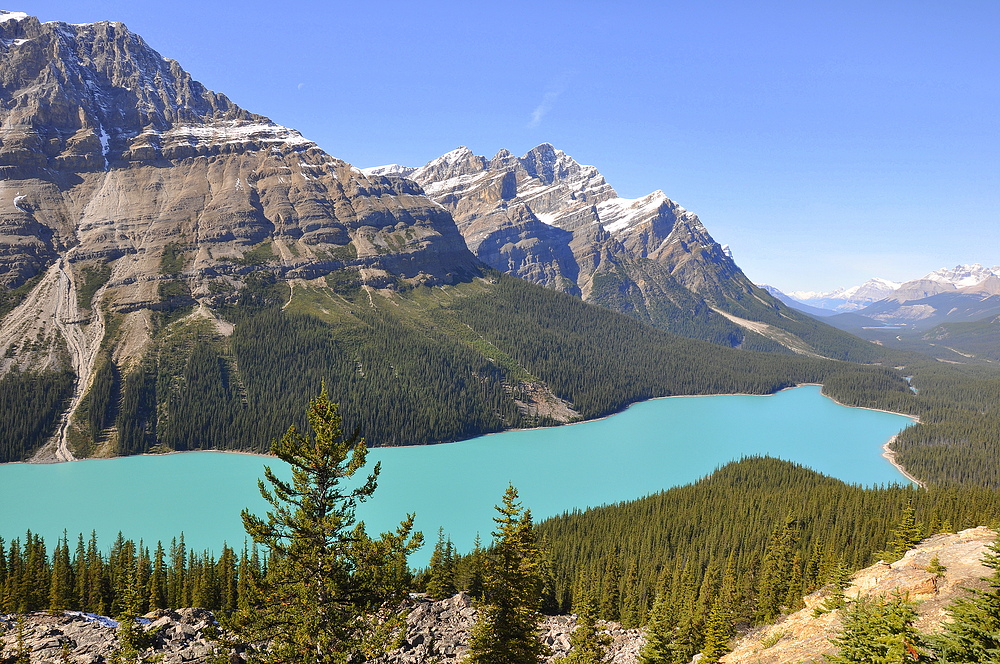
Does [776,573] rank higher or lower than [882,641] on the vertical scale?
lower

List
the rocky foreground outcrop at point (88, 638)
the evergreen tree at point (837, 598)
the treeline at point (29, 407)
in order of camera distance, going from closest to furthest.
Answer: the evergreen tree at point (837, 598) → the rocky foreground outcrop at point (88, 638) → the treeline at point (29, 407)

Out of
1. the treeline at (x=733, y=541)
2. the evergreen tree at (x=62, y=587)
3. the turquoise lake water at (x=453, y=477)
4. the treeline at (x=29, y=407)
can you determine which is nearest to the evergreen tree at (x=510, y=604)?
the treeline at (x=733, y=541)

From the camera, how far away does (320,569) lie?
18.1m

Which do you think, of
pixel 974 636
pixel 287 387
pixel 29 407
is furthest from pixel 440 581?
pixel 29 407

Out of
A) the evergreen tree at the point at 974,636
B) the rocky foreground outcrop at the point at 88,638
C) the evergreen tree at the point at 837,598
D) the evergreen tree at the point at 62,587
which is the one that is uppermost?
the evergreen tree at the point at 974,636

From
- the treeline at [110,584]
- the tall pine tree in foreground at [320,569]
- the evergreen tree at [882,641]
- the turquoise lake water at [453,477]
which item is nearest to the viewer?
the evergreen tree at [882,641]

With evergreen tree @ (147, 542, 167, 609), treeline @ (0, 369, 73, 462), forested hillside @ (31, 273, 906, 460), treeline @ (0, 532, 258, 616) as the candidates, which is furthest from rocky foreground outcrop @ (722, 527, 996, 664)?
treeline @ (0, 369, 73, 462)

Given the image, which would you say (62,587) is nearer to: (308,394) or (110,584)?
(110,584)

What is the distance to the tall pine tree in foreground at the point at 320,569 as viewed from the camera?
17516 millimetres

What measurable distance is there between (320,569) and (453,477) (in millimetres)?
102684

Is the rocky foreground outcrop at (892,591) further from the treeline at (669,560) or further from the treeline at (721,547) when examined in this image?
the treeline at (669,560)

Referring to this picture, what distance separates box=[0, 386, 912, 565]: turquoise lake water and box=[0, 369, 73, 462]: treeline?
20.5 feet

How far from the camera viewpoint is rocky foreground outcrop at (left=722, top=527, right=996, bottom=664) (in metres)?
23.5

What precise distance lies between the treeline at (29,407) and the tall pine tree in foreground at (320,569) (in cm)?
14234
